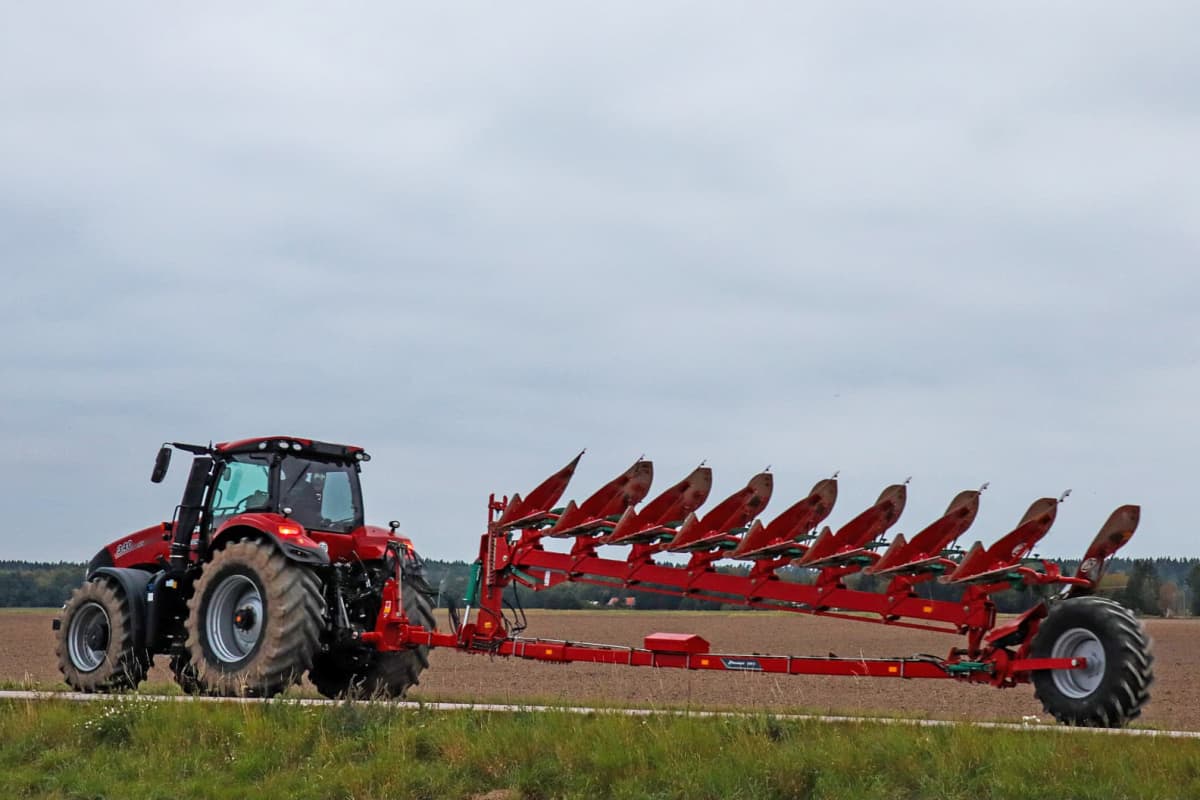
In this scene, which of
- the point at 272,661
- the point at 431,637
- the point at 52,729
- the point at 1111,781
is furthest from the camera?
the point at 431,637

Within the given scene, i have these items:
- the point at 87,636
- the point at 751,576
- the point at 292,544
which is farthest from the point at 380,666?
the point at 751,576

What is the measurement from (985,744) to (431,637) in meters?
5.84

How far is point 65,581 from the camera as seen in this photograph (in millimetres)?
65750

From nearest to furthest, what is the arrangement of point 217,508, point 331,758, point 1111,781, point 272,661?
point 1111,781
point 331,758
point 272,661
point 217,508

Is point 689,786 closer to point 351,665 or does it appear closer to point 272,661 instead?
point 272,661

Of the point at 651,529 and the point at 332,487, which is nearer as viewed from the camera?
the point at 651,529

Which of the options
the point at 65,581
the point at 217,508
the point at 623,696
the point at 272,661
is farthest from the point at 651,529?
the point at 65,581

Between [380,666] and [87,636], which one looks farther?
[87,636]

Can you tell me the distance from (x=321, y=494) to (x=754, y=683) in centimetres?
1016

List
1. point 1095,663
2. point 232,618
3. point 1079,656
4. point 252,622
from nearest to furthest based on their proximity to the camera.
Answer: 1. point 1095,663
2. point 1079,656
3. point 252,622
4. point 232,618

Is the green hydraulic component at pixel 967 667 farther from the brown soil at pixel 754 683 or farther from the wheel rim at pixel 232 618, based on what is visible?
the wheel rim at pixel 232 618

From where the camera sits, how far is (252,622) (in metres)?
12.5

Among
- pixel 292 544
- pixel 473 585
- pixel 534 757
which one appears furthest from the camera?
pixel 473 585

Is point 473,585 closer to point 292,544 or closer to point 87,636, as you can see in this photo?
point 292,544
